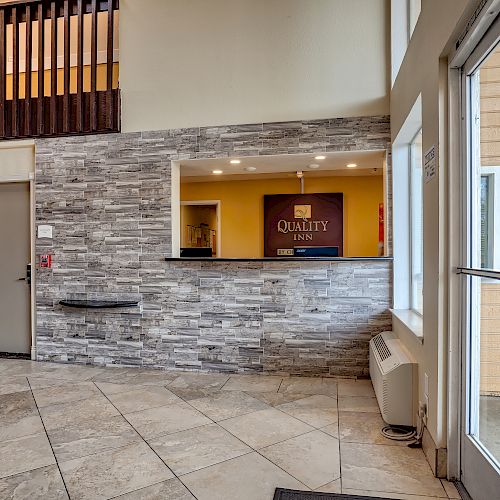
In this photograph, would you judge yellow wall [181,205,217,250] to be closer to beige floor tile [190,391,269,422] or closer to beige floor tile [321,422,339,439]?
beige floor tile [190,391,269,422]

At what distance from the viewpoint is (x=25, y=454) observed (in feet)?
8.08

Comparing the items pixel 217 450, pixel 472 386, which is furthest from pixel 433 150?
pixel 217 450

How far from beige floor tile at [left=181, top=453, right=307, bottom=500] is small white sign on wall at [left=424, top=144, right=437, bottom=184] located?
1.80 meters

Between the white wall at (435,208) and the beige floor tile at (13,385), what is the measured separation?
132 inches

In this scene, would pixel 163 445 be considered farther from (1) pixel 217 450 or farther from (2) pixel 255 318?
(2) pixel 255 318

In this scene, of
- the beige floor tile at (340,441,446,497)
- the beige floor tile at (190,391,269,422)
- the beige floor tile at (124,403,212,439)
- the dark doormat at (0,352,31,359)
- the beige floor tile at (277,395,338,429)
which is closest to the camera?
the beige floor tile at (340,441,446,497)

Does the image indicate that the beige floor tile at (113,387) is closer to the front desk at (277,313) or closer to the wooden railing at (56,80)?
the front desk at (277,313)

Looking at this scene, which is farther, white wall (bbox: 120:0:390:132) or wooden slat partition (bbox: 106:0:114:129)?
wooden slat partition (bbox: 106:0:114:129)

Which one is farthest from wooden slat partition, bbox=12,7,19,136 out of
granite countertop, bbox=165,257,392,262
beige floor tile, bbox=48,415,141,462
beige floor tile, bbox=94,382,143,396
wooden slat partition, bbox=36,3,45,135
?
beige floor tile, bbox=48,415,141,462

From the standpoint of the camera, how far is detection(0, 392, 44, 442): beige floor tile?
2.79 meters

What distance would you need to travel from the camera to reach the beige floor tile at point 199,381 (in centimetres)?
373

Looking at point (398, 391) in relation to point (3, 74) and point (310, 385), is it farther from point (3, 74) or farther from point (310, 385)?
point (3, 74)

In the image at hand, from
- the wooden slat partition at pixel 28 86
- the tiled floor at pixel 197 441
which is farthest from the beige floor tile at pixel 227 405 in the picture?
the wooden slat partition at pixel 28 86

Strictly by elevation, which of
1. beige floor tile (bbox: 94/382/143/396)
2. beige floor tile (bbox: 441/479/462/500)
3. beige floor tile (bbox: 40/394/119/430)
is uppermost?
beige floor tile (bbox: 441/479/462/500)
